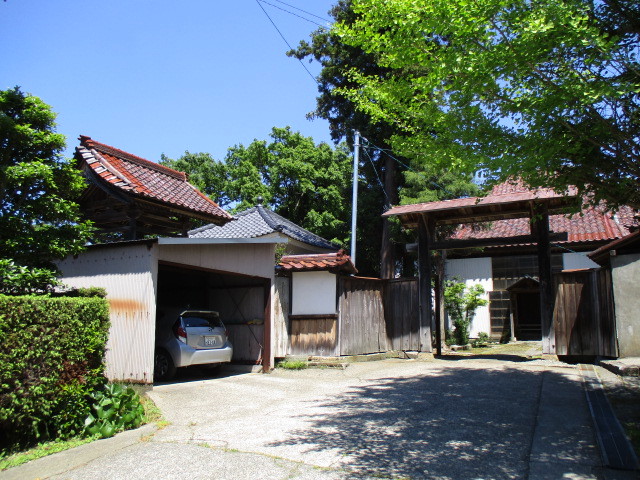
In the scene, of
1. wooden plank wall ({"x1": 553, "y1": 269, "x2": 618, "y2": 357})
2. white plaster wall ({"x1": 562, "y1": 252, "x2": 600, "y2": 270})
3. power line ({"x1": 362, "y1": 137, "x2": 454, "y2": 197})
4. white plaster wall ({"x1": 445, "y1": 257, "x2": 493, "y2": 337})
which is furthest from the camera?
white plaster wall ({"x1": 445, "y1": 257, "x2": 493, "y2": 337})

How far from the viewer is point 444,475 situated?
4191mm

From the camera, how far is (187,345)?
9906mm

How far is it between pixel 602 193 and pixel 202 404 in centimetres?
633

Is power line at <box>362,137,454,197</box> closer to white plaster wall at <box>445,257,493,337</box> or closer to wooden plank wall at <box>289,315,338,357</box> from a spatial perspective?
white plaster wall at <box>445,257,493,337</box>

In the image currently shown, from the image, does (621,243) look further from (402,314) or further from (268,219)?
(268,219)

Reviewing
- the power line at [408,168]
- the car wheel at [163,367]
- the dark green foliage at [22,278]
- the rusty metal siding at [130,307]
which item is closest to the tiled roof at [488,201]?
the power line at [408,168]

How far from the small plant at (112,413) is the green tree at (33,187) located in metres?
1.85

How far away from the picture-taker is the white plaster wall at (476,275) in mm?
20438

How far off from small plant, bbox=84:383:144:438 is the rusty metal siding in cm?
157

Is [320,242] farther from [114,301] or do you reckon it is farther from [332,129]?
[114,301]

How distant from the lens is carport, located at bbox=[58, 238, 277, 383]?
27.4 ft

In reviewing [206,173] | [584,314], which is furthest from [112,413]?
[206,173]

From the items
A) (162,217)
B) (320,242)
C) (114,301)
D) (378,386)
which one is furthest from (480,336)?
(114,301)

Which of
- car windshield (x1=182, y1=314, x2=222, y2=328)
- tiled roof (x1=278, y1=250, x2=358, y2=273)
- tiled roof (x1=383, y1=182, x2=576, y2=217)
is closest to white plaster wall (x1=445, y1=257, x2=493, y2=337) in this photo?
tiled roof (x1=383, y1=182, x2=576, y2=217)
